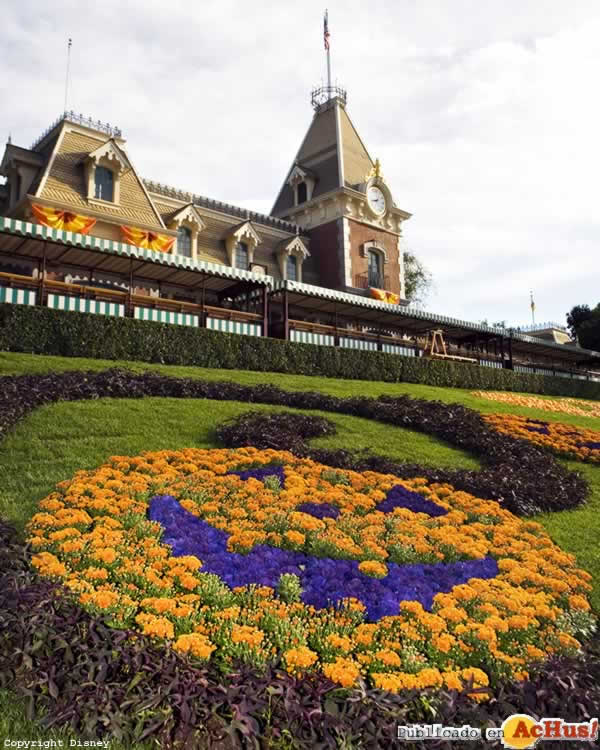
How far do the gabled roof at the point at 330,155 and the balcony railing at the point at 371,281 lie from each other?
19.2ft

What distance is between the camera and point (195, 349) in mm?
17562

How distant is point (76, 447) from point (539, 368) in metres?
34.0

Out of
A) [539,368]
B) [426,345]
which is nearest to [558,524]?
[426,345]

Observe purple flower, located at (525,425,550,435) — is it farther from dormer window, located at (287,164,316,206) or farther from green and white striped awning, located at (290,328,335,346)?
dormer window, located at (287,164,316,206)

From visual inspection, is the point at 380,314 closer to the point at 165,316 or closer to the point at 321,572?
the point at 165,316

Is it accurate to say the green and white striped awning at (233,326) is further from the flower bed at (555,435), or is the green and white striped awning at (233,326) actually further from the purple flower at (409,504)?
the purple flower at (409,504)

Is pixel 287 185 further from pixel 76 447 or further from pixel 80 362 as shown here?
pixel 76 447

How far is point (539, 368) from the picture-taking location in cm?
3694

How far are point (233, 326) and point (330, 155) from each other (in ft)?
74.1

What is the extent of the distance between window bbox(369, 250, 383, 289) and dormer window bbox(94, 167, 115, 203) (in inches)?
693

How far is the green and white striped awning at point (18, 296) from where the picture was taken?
53.0ft

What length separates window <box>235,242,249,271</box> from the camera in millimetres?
31875

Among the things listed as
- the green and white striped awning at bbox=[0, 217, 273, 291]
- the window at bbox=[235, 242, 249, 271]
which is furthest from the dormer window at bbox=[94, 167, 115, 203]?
the window at bbox=[235, 242, 249, 271]

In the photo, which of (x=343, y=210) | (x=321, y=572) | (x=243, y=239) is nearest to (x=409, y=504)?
(x=321, y=572)
